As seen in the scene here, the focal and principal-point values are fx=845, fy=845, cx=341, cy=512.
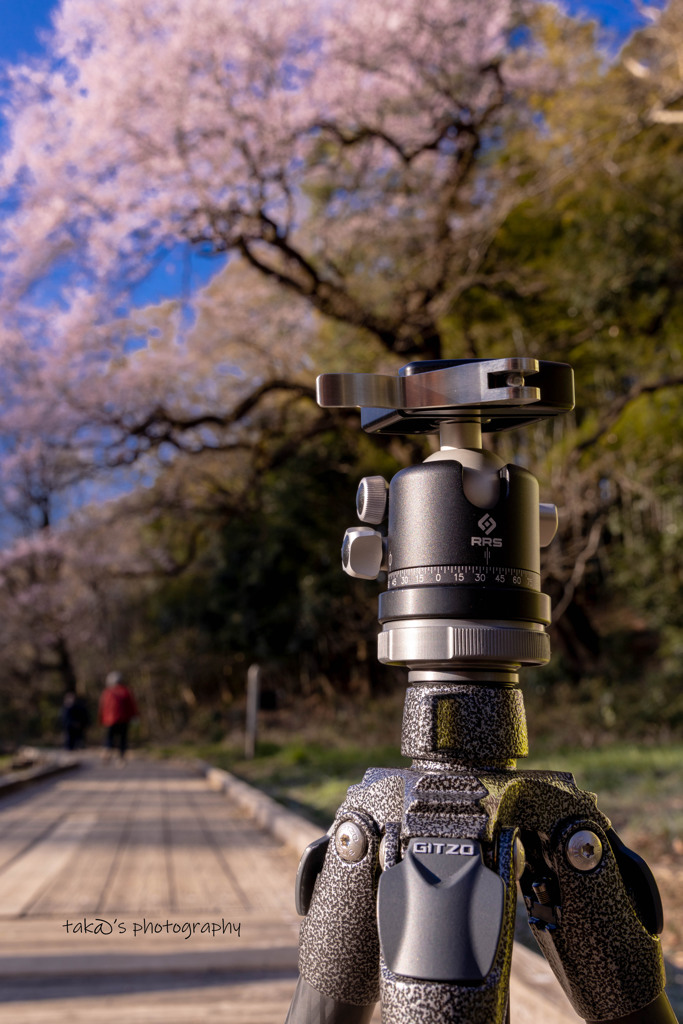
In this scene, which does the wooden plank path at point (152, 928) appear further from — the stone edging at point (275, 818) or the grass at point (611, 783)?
the grass at point (611, 783)

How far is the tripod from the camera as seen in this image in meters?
0.70

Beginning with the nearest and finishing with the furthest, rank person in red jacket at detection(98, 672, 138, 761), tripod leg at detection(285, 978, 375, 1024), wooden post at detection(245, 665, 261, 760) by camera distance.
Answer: tripod leg at detection(285, 978, 375, 1024), wooden post at detection(245, 665, 261, 760), person in red jacket at detection(98, 672, 138, 761)

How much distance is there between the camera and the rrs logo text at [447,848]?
675 millimetres

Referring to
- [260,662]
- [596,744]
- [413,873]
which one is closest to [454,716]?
[413,873]

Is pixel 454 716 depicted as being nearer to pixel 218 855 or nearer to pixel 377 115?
pixel 218 855

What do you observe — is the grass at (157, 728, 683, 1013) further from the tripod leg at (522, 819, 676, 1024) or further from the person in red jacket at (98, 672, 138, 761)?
the tripod leg at (522, 819, 676, 1024)

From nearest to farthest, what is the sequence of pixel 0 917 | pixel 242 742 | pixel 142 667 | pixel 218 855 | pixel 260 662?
pixel 0 917 → pixel 218 855 → pixel 242 742 → pixel 260 662 → pixel 142 667

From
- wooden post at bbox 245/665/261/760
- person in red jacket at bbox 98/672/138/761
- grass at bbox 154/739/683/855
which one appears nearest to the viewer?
grass at bbox 154/739/683/855

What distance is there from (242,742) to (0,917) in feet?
35.6

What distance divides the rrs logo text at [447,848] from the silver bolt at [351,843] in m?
0.09

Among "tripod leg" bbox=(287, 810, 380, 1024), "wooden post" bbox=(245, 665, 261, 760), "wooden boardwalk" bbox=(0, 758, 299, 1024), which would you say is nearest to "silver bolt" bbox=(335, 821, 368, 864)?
"tripod leg" bbox=(287, 810, 380, 1024)

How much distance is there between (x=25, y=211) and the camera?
8.77m

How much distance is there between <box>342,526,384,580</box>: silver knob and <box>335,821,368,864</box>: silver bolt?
0.23 metres

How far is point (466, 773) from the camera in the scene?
721mm
